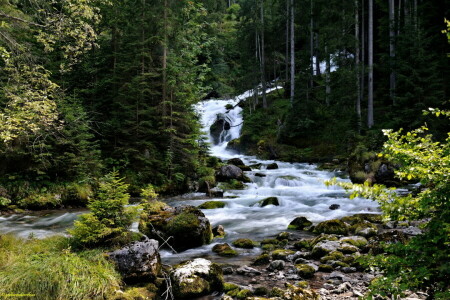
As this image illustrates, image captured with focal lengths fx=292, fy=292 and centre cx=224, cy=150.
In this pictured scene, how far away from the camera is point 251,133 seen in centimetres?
2838

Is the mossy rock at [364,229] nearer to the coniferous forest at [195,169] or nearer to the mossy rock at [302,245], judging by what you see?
the coniferous forest at [195,169]

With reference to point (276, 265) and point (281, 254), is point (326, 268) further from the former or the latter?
point (281, 254)

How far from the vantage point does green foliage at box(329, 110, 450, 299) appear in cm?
254

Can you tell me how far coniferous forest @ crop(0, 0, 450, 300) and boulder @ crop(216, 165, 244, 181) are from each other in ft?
0.40

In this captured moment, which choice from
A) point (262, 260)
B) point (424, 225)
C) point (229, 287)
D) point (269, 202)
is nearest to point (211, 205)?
point (269, 202)

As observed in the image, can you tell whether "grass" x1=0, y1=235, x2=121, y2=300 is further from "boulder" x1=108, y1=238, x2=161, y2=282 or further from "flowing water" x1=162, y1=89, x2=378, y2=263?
"flowing water" x1=162, y1=89, x2=378, y2=263

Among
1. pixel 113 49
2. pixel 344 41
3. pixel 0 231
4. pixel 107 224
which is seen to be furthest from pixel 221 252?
pixel 344 41

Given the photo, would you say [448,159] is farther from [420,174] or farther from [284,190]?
[284,190]

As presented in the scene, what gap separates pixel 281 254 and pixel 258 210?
17.9 ft

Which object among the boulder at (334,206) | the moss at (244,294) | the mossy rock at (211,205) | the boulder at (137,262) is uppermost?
the boulder at (137,262)

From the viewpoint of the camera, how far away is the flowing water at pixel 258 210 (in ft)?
31.2

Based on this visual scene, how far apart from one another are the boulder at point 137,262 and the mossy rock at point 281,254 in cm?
306

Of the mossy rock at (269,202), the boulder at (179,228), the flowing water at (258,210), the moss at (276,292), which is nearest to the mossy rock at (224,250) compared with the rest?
the flowing water at (258,210)

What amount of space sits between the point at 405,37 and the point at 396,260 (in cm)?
1987
